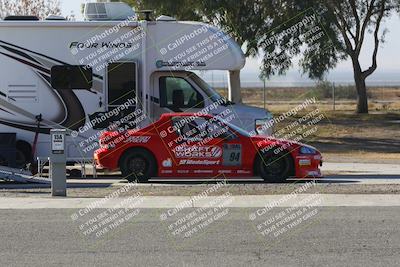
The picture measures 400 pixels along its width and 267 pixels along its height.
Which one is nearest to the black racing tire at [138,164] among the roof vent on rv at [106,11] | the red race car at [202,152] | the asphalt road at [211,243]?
the red race car at [202,152]

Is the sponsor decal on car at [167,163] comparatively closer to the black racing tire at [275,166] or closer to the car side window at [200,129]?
the car side window at [200,129]

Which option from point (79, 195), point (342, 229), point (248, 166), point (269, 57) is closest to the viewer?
point (342, 229)

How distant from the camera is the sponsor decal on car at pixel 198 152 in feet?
55.9

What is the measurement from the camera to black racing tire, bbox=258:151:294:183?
669 inches

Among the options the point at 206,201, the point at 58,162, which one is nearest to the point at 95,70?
the point at 58,162

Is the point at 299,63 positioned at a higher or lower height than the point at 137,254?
higher

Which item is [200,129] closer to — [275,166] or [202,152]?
[202,152]

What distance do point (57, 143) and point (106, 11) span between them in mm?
5545

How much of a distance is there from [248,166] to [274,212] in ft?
16.1

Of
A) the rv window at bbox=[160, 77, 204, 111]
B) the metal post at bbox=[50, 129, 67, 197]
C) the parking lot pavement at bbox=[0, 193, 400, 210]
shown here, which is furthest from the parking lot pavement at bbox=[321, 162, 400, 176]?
the metal post at bbox=[50, 129, 67, 197]

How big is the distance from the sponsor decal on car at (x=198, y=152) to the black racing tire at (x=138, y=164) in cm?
55

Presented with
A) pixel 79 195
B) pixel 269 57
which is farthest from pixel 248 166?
pixel 269 57

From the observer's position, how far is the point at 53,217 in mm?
11898

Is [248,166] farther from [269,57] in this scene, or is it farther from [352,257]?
[269,57]
